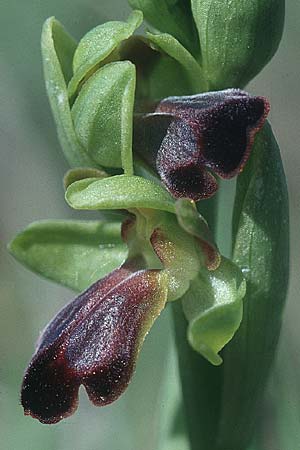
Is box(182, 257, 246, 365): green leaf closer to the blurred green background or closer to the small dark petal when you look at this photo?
the small dark petal

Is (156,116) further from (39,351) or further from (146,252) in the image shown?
(39,351)

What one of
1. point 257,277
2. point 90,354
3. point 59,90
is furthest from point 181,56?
point 90,354

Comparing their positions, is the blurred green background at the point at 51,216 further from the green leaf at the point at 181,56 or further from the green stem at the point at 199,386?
the green leaf at the point at 181,56

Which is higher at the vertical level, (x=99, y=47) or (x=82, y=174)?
(x=99, y=47)

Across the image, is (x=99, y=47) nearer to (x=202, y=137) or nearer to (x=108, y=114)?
(x=108, y=114)

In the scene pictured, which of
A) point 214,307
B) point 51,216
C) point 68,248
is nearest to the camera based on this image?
point 214,307

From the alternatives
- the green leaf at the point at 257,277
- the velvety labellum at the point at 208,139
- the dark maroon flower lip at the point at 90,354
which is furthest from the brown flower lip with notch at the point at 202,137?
the dark maroon flower lip at the point at 90,354

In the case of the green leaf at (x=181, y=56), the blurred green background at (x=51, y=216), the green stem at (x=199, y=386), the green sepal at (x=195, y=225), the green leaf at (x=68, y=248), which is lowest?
the blurred green background at (x=51, y=216)
